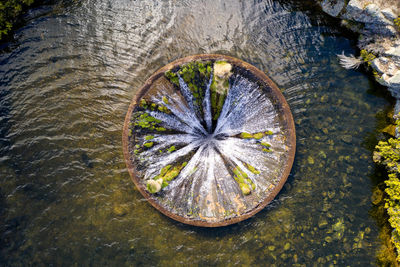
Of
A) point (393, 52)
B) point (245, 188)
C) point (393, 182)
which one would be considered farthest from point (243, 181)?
point (393, 52)

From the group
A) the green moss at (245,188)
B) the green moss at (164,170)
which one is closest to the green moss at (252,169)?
the green moss at (245,188)

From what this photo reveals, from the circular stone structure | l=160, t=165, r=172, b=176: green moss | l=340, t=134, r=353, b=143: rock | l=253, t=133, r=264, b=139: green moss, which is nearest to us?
the circular stone structure

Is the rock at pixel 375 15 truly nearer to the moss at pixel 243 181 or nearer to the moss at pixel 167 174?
the moss at pixel 243 181

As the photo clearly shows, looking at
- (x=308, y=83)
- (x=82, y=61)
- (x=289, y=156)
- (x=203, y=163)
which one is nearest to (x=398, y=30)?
(x=308, y=83)

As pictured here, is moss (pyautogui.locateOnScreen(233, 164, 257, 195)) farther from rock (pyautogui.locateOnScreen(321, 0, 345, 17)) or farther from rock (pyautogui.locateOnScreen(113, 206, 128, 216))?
rock (pyautogui.locateOnScreen(321, 0, 345, 17))

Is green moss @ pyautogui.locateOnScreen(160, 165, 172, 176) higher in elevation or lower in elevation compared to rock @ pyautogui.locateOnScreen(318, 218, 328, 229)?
higher

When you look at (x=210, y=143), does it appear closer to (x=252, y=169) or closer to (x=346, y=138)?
(x=252, y=169)

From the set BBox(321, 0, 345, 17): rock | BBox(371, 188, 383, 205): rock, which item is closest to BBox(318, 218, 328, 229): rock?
BBox(371, 188, 383, 205): rock

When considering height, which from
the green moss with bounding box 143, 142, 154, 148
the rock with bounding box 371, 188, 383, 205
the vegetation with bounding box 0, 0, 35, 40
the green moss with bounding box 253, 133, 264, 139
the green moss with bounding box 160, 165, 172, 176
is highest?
the vegetation with bounding box 0, 0, 35, 40
